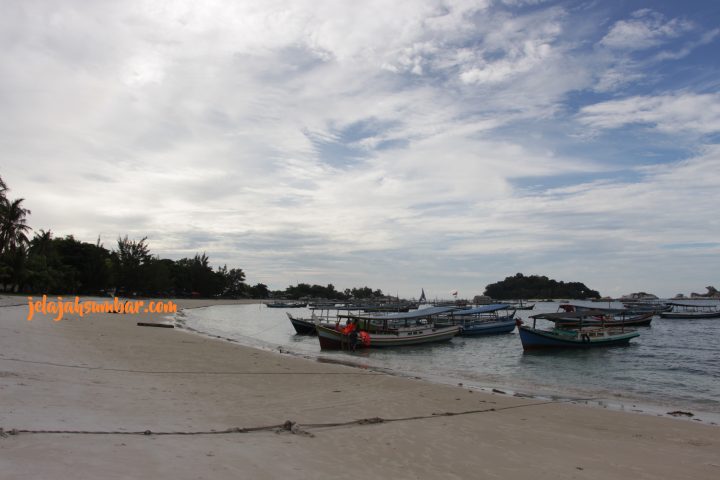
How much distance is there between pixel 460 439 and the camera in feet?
31.1

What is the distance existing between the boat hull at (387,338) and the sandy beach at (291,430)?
18.3m

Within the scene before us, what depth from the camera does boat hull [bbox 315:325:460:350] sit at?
35094 mm

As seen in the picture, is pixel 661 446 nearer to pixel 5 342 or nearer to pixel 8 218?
pixel 5 342

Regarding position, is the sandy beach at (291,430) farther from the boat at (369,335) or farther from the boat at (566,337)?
the boat at (566,337)

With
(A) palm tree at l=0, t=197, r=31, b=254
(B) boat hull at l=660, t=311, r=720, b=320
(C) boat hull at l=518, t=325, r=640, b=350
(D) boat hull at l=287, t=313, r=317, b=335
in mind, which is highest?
(A) palm tree at l=0, t=197, r=31, b=254

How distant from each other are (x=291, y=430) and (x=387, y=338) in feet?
97.5

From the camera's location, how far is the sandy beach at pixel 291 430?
19.8 feet

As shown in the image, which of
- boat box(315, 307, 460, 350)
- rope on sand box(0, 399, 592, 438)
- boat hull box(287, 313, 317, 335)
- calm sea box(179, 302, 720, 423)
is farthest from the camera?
boat hull box(287, 313, 317, 335)

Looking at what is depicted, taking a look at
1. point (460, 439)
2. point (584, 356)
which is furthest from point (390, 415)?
point (584, 356)

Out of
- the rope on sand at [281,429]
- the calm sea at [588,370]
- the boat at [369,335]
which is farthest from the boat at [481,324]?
the rope on sand at [281,429]

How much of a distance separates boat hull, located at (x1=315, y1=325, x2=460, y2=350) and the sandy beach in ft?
60.0

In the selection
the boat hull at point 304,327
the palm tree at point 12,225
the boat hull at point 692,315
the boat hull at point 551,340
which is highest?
the palm tree at point 12,225

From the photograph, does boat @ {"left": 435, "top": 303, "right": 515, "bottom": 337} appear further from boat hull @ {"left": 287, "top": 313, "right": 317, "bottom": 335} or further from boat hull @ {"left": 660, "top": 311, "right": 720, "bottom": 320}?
boat hull @ {"left": 660, "top": 311, "right": 720, "bottom": 320}

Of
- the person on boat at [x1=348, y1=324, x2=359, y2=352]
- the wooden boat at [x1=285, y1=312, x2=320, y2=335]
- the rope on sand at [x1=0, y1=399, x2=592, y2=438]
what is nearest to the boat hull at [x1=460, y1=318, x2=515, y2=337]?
the wooden boat at [x1=285, y1=312, x2=320, y2=335]
